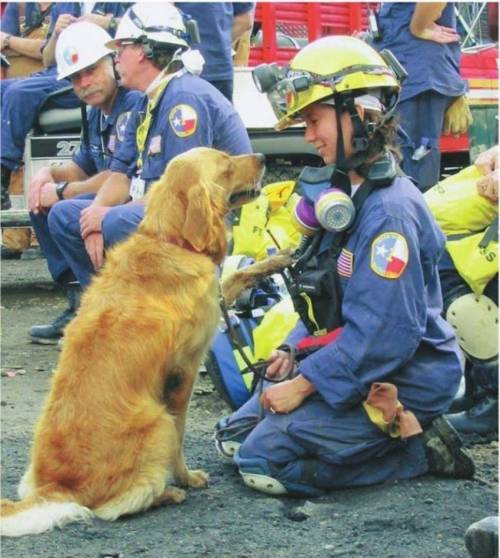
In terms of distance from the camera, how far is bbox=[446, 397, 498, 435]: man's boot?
17.4ft

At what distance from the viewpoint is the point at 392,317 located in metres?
4.38

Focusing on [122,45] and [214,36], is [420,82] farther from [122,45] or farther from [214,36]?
[122,45]

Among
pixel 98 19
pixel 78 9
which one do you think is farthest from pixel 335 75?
pixel 78 9

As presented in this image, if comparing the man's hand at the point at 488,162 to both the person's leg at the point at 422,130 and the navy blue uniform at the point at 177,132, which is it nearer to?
the navy blue uniform at the point at 177,132

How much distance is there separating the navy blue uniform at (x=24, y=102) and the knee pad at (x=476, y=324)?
182 inches

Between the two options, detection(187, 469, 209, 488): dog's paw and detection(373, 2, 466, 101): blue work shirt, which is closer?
detection(187, 469, 209, 488): dog's paw

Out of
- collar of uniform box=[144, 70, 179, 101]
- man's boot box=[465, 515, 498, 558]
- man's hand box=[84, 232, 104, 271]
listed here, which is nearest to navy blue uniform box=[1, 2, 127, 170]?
collar of uniform box=[144, 70, 179, 101]

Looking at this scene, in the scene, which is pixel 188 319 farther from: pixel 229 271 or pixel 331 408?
pixel 229 271

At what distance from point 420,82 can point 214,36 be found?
4.90 feet

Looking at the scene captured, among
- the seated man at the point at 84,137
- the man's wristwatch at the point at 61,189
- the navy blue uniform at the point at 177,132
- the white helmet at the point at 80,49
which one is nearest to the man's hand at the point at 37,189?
the seated man at the point at 84,137

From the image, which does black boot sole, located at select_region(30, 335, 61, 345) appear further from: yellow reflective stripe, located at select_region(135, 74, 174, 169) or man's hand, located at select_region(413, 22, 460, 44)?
man's hand, located at select_region(413, 22, 460, 44)

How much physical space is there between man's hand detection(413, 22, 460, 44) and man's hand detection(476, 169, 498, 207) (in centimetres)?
273

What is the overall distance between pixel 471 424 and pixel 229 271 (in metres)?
1.55

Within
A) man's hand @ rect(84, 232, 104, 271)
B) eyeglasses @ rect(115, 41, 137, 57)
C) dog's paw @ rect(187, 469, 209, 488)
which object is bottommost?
dog's paw @ rect(187, 469, 209, 488)
